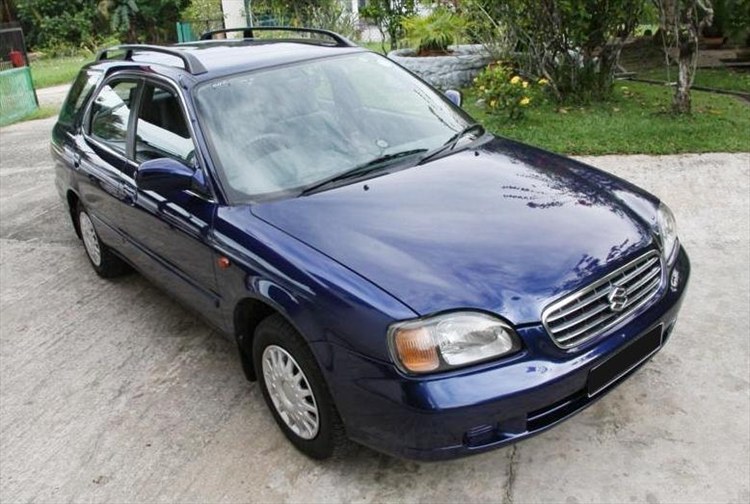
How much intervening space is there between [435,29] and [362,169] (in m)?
7.84

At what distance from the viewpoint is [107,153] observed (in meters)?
4.33

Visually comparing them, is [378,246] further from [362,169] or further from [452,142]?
[452,142]

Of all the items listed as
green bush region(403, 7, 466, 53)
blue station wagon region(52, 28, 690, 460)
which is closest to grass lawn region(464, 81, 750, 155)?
green bush region(403, 7, 466, 53)

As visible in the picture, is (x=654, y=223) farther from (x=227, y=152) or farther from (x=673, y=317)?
(x=227, y=152)

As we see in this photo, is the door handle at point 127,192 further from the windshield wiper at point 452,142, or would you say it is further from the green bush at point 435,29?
the green bush at point 435,29

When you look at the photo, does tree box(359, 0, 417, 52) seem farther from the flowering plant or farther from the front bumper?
the front bumper

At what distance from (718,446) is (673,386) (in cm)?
44

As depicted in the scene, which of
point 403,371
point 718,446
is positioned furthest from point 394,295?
point 718,446

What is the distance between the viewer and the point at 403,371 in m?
2.37

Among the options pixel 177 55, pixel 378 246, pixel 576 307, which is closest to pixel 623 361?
pixel 576 307

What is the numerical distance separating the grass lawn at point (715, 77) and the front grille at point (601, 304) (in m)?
7.14

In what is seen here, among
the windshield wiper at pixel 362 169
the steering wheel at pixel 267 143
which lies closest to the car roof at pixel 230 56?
the steering wheel at pixel 267 143

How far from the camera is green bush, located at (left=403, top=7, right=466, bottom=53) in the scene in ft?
34.3

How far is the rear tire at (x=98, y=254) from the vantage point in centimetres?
495
